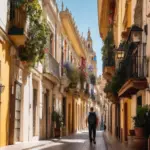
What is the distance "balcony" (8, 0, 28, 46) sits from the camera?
14.6 meters

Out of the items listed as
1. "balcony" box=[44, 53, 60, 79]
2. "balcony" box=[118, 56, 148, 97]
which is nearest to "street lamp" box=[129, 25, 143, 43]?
"balcony" box=[118, 56, 148, 97]

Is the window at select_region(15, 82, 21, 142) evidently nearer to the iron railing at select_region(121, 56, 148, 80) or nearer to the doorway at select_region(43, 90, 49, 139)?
the iron railing at select_region(121, 56, 148, 80)

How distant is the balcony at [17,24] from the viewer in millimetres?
14562

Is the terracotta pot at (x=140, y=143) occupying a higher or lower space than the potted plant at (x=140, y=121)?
lower

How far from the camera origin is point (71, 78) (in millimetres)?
29016

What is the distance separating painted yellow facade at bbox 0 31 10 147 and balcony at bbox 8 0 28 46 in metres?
0.44

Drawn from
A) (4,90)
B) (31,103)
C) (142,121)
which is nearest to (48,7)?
(31,103)

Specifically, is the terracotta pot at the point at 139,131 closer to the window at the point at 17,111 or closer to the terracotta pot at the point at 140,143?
the terracotta pot at the point at 140,143

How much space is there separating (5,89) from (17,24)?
2280mm

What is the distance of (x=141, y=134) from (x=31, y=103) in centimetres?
829

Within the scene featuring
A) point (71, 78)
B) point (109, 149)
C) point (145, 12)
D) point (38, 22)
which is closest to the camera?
point (145, 12)

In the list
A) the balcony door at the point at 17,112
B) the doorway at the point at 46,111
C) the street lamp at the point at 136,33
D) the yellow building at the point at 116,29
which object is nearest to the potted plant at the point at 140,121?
the street lamp at the point at 136,33

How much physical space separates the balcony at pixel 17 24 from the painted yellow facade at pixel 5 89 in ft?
1.44

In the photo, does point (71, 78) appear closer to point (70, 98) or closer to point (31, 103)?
point (70, 98)
